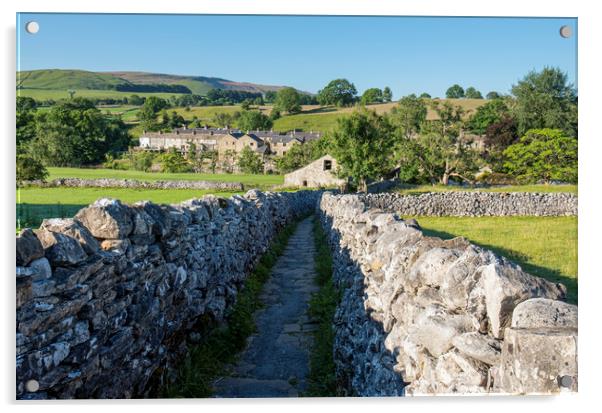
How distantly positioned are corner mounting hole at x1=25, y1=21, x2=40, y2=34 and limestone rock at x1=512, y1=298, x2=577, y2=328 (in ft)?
13.4

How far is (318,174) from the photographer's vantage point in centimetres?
4878

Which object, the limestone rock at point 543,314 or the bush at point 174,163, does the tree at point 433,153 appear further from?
the limestone rock at point 543,314

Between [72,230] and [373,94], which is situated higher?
[373,94]

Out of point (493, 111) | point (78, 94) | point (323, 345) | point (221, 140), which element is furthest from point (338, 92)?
point (221, 140)

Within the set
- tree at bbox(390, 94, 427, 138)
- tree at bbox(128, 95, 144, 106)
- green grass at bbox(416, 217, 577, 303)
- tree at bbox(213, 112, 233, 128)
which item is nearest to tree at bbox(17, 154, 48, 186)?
tree at bbox(128, 95, 144, 106)

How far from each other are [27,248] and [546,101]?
5.50 m

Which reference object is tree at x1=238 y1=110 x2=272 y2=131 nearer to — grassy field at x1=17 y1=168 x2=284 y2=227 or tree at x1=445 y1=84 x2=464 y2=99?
grassy field at x1=17 y1=168 x2=284 y2=227

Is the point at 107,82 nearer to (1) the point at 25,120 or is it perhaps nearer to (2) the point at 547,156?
(1) the point at 25,120

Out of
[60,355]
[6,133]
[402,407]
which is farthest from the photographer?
[6,133]

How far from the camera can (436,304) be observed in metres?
3.56

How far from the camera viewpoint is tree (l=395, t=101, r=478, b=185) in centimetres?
3497

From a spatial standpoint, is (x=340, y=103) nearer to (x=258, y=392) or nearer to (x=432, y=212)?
(x=258, y=392)

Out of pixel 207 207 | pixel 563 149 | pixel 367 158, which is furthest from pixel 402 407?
pixel 367 158

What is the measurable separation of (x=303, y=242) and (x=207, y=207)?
9532 mm
